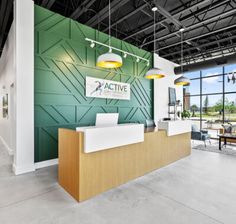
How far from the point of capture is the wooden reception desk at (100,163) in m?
2.51

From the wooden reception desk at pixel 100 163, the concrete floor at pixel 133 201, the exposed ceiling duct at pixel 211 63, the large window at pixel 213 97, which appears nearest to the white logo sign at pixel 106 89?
the wooden reception desk at pixel 100 163

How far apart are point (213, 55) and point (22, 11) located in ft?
31.3

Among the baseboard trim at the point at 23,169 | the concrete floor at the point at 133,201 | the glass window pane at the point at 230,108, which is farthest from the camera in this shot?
the glass window pane at the point at 230,108

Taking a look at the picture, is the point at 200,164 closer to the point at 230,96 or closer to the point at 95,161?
the point at 95,161

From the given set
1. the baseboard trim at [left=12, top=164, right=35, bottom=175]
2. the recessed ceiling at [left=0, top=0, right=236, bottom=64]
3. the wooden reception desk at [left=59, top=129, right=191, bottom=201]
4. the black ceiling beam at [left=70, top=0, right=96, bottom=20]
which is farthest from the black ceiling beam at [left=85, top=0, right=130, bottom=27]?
the baseboard trim at [left=12, top=164, right=35, bottom=175]

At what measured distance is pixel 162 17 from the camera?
538 cm

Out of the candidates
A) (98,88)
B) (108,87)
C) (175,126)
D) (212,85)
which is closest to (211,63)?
(212,85)

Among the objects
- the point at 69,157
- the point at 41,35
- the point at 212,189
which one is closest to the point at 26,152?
the point at 69,157

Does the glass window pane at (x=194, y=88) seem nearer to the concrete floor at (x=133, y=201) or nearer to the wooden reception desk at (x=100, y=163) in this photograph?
the concrete floor at (x=133, y=201)

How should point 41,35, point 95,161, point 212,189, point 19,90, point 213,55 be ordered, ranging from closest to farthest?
point 95,161 < point 212,189 < point 19,90 < point 41,35 < point 213,55

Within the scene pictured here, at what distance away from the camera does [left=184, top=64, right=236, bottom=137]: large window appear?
829 cm

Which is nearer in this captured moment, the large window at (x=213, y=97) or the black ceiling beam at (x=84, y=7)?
the black ceiling beam at (x=84, y=7)

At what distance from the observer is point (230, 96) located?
8.27 metres

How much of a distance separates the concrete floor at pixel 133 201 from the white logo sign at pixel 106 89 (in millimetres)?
2815
